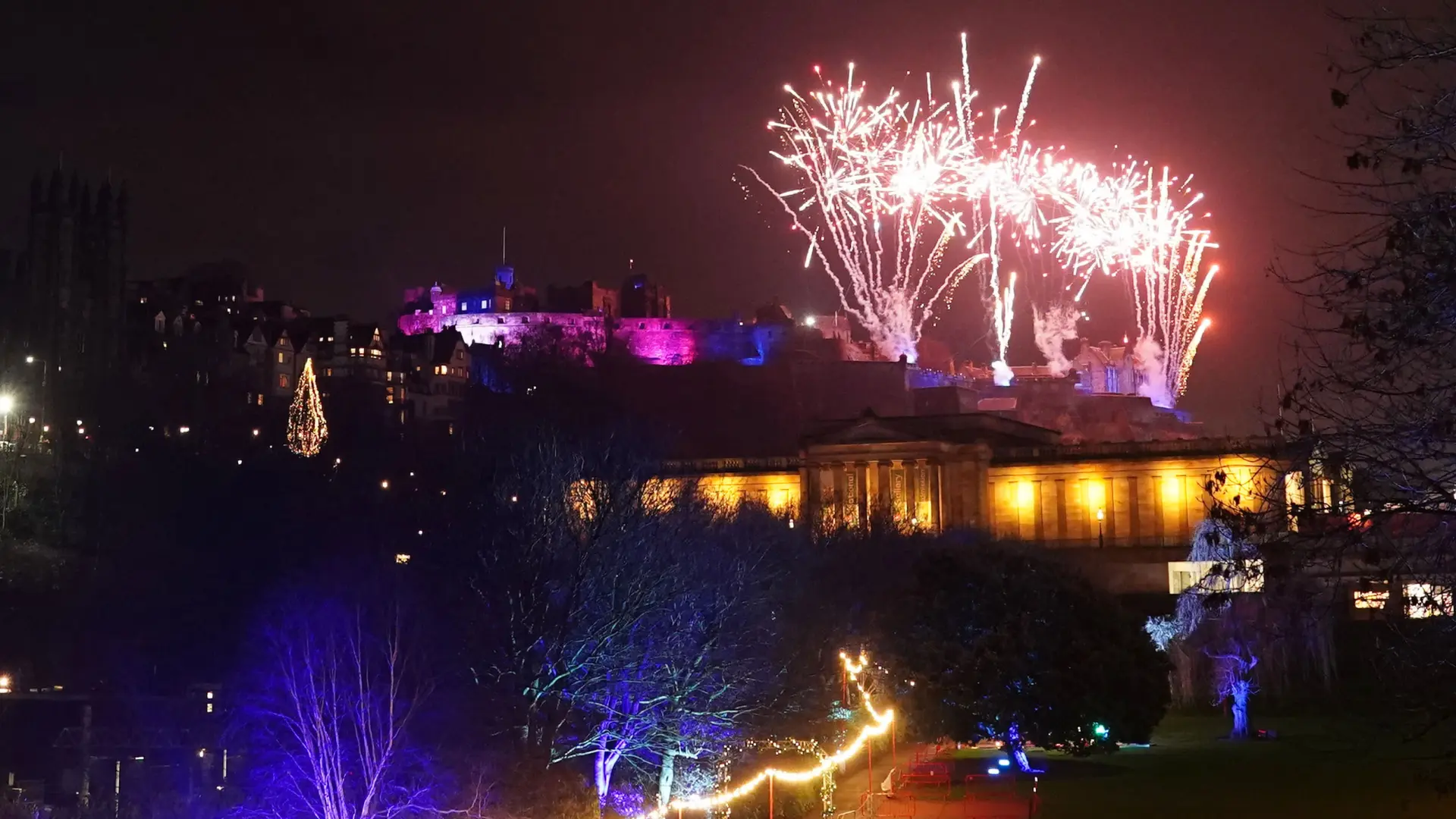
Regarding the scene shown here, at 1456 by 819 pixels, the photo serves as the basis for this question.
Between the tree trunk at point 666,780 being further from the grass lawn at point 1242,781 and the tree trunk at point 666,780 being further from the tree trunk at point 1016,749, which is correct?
the tree trunk at point 1016,749

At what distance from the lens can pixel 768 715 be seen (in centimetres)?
3903

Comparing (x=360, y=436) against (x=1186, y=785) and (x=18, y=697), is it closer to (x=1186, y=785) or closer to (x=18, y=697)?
(x=18, y=697)

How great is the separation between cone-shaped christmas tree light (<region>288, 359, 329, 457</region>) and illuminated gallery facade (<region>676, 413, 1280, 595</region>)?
22.7 m

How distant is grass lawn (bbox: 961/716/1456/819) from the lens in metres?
34.4

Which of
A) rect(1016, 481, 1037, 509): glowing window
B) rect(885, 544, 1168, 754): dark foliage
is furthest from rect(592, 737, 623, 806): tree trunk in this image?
rect(1016, 481, 1037, 509): glowing window

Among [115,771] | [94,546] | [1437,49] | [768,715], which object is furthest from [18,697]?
[1437,49]

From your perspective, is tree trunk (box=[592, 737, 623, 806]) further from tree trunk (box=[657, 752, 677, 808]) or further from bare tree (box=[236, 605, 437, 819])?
bare tree (box=[236, 605, 437, 819])

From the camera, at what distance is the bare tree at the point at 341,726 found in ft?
94.9

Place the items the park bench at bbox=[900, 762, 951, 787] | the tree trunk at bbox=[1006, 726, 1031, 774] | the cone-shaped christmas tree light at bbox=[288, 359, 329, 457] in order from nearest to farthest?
1. the park bench at bbox=[900, 762, 951, 787]
2. the tree trunk at bbox=[1006, 726, 1031, 774]
3. the cone-shaped christmas tree light at bbox=[288, 359, 329, 457]

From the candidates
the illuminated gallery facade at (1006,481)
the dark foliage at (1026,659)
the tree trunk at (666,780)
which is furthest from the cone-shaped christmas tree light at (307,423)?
the tree trunk at (666,780)

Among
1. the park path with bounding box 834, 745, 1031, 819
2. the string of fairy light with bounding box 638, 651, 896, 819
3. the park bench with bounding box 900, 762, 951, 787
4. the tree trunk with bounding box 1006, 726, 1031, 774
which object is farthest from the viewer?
the tree trunk with bounding box 1006, 726, 1031, 774

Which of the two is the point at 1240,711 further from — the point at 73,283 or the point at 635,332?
the point at 635,332

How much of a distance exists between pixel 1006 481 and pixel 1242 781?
65.4m

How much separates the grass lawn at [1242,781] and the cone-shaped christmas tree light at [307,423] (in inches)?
2024
